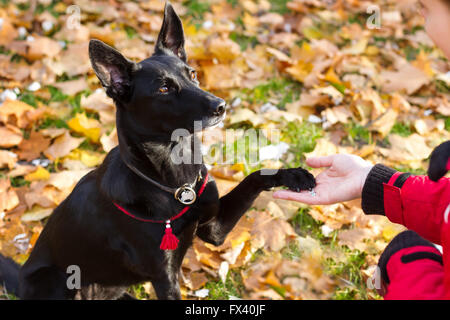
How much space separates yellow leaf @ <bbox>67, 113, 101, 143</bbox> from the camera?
3637 mm

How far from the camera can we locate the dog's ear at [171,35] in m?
2.40

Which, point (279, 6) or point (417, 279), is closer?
point (417, 279)

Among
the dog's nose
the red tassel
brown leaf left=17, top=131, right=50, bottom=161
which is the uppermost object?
the dog's nose

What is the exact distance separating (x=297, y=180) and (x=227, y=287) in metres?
0.83

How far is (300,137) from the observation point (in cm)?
364

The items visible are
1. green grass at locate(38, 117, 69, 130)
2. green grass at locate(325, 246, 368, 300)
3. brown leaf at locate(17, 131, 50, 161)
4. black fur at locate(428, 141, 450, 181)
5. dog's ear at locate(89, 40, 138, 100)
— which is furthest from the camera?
green grass at locate(38, 117, 69, 130)

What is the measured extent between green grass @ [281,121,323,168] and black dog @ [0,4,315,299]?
1.11 m

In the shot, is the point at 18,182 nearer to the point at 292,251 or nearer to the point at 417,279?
the point at 292,251

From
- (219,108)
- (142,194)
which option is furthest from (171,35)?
(142,194)

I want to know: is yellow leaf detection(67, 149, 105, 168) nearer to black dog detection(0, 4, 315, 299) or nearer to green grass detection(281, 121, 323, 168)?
black dog detection(0, 4, 315, 299)

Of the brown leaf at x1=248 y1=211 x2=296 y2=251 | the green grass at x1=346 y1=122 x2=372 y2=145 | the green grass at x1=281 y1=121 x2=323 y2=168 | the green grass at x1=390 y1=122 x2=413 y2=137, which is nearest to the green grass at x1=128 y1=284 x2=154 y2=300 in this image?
the brown leaf at x1=248 y1=211 x2=296 y2=251

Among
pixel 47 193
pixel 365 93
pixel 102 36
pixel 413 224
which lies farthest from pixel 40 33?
pixel 413 224

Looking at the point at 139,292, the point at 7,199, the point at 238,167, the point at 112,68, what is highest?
the point at 112,68
